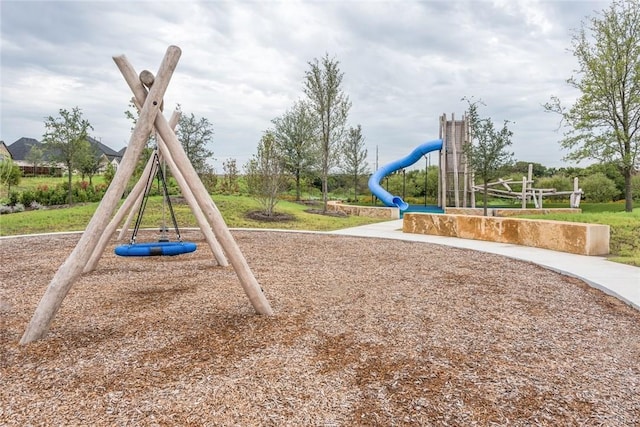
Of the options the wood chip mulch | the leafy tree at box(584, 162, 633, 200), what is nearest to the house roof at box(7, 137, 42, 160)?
the wood chip mulch

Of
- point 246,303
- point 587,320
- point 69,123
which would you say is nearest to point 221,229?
point 246,303

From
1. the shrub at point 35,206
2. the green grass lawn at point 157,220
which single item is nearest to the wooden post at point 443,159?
the green grass lawn at point 157,220

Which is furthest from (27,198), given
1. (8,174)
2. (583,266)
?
(583,266)

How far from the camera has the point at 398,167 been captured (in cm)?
2588

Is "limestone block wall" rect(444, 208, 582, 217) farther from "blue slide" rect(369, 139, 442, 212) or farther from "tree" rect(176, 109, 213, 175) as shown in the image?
"tree" rect(176, 109, 213, 175)

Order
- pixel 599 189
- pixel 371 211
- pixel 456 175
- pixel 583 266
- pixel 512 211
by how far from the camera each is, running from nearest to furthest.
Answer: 1. pixel 583 266
2. pixel 512 211
3. pixel 371 211
4. pixel 456 175
5. pixel 599 189

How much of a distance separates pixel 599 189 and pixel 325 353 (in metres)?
30.7

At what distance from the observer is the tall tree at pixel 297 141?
1143 inches

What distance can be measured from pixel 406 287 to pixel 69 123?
20555mm

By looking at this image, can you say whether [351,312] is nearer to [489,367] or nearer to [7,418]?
[489,367]

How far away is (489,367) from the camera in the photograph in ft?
10.9

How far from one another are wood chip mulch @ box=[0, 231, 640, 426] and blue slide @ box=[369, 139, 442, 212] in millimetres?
16594

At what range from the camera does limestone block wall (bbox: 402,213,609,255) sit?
911 cm

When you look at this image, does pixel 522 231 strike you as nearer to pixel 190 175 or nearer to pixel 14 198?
pixel 190 175
